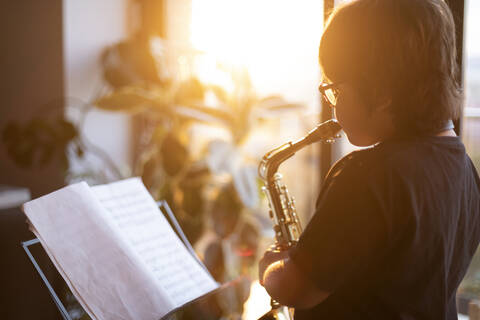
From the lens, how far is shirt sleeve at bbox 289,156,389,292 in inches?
25.3

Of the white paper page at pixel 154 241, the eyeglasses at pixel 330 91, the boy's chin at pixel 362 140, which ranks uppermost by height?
the eyeglasses at pixel 330 91

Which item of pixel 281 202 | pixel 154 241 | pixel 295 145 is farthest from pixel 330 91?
pixel 154 241

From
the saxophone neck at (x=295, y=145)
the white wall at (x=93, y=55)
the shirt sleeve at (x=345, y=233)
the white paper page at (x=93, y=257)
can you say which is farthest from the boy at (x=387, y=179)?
the white wall at (x=93, y=55)

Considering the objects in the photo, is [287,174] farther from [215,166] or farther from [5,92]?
[5,92]

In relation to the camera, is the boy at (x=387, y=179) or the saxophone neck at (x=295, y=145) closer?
the boy at (x=387, y=179)

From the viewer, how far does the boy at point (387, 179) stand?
25.6 inches

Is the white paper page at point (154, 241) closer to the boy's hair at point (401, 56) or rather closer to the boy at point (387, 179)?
the boy at point (387, 179)

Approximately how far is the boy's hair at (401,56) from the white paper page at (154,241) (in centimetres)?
48

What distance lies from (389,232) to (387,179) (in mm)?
71

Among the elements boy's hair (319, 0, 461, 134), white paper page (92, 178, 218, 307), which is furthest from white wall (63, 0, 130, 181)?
boy's hair (319, 0, 461, 134)

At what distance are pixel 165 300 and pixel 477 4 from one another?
3.69 feet

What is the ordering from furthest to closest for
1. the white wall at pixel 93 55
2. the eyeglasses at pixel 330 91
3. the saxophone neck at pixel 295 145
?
the white wall at pixel 93 55, the saxophone neck at pixel 295 145, the eyeglasses at pixel 330 91

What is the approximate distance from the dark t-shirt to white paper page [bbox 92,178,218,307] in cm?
31

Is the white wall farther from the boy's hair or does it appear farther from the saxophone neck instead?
the boy's hair
